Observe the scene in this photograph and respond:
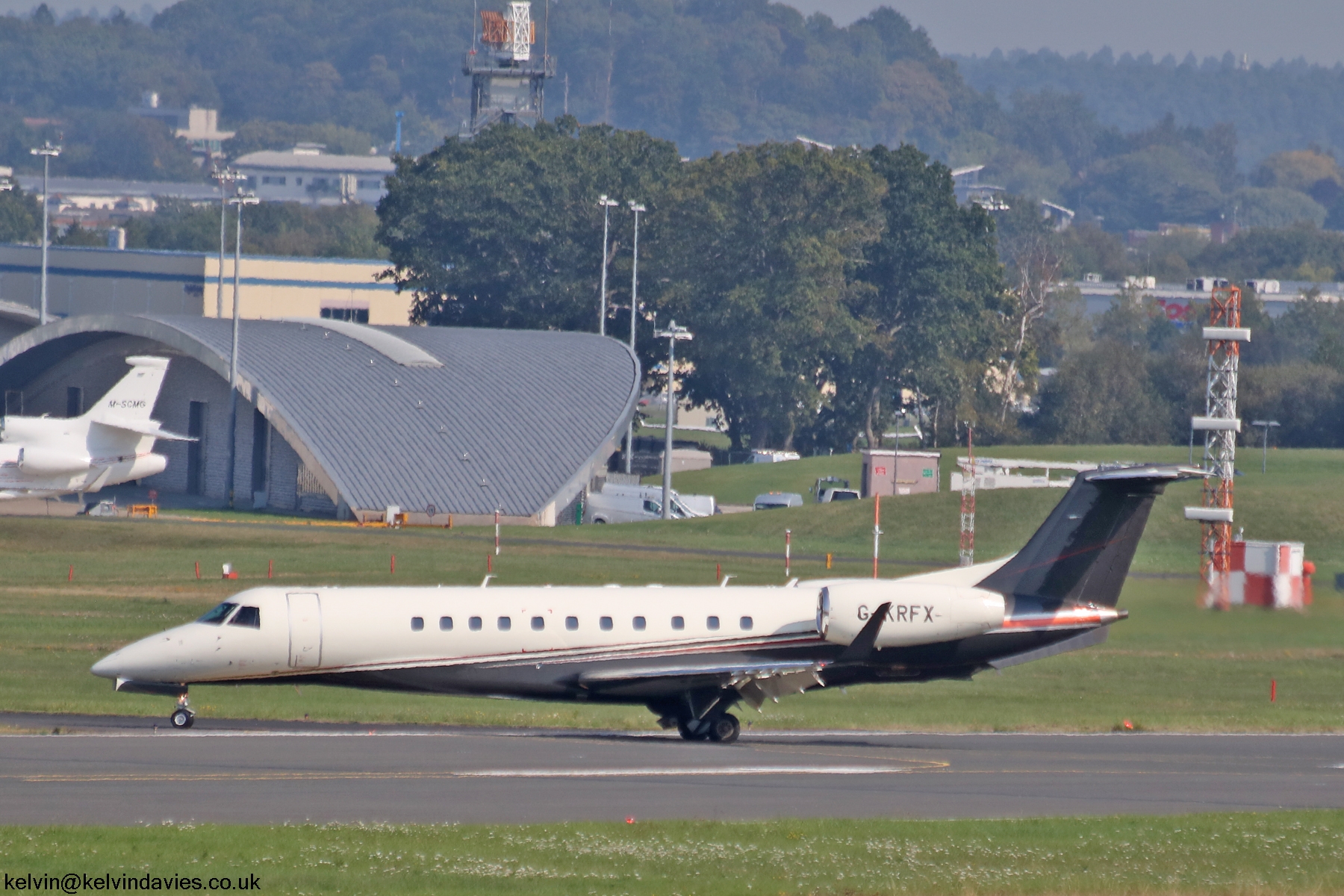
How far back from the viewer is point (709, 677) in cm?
3161

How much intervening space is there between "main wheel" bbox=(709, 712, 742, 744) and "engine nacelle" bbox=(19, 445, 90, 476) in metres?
47.1

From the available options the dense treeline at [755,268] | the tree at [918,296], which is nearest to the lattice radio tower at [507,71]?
the dense treeline at [755,268]

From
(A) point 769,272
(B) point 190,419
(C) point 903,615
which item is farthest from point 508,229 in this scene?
(C) point 903,615

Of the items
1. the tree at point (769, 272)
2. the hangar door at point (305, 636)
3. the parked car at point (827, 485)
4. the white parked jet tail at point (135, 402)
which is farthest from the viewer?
the tree at point (769, 272)

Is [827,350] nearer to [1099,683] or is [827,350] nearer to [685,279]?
[685,279]

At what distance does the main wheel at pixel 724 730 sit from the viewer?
32594 millimetres

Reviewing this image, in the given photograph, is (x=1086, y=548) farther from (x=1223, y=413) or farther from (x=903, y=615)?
(x=1223, y=413)

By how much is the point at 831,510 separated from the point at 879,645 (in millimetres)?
53508

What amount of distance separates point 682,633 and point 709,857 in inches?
394

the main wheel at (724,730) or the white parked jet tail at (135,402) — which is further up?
the white parked jet tail at (135,402)

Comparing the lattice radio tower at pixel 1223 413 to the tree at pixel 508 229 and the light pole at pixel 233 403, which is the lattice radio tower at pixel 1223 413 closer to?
the light pole at pixel 233 403

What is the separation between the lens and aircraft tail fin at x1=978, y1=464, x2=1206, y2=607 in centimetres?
3288

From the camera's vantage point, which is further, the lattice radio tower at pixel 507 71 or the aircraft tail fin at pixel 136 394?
the lattice radio tower at pixel 507 71

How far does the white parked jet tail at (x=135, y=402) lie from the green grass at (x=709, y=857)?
5343 cm
